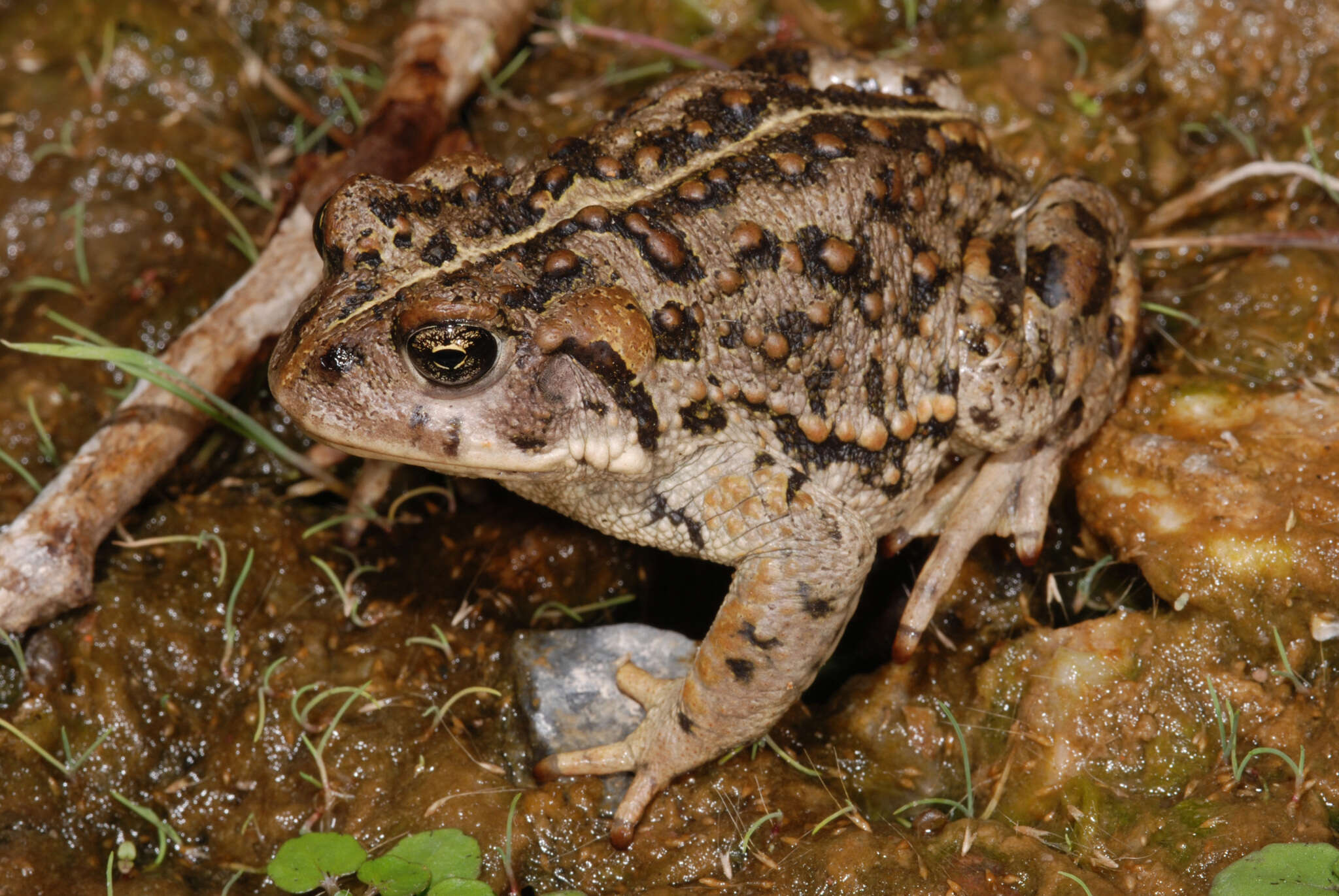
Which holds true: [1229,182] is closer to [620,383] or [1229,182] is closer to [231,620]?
[620,383]

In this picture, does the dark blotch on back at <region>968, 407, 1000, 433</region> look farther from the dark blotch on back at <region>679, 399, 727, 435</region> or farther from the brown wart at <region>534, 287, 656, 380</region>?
the brown wart at <region>534, 287, 656, 380</region>

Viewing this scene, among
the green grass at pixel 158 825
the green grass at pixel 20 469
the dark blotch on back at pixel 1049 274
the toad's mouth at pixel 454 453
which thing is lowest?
the green grass at pixel 158 825

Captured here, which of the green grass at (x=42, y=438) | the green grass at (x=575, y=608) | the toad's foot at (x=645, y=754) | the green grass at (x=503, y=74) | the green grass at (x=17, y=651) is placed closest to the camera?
the toad's foot at (x=645, y=754)

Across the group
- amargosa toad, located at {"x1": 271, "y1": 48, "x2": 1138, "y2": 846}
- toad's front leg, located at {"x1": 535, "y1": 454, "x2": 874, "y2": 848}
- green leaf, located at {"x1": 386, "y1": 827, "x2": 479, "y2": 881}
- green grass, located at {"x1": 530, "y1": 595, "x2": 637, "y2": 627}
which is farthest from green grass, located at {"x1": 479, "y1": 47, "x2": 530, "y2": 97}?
green leaf, located at {"x1": 386, "y1": 827, "x2": 479, "y2": 881}

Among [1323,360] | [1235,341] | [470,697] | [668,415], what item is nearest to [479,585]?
[470,697]

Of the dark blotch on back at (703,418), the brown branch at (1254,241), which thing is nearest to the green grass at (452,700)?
the dark blotch on back at (703,418)

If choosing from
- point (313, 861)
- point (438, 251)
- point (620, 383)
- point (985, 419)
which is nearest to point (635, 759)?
point (313, 861)

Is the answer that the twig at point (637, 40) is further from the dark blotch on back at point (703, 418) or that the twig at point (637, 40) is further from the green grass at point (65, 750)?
the green grass at point (65, 750)
